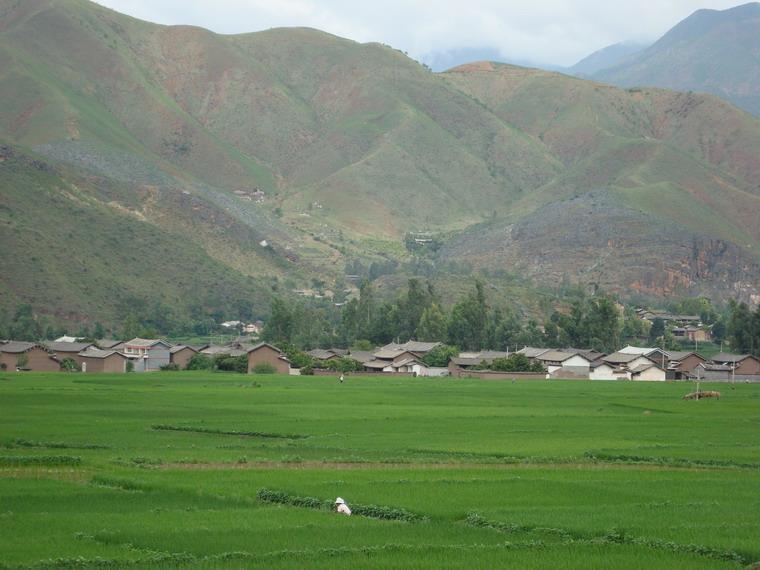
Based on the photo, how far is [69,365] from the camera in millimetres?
113750

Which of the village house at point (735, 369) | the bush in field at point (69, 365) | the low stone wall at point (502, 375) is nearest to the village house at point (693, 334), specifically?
the village house at point (735, 369)

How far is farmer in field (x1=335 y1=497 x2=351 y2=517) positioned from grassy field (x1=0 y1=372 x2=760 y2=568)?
39cm

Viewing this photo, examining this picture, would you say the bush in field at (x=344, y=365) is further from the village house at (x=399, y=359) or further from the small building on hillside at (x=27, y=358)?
the small building on hillside at (x=27, y=358)

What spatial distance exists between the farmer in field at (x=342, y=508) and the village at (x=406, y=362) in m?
78.0

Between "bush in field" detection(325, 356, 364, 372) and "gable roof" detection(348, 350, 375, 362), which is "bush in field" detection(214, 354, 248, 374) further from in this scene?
"gable roof" detection(348, 350, 375, 362)

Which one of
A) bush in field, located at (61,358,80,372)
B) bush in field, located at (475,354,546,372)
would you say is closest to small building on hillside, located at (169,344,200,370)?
bush in field, located at (61,358,80,372)

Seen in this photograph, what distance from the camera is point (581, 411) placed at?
225 ft

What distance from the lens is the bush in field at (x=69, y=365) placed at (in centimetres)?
11338

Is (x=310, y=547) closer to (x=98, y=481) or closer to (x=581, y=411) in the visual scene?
(x=98, y=481)

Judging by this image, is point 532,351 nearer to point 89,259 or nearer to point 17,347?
point 17,347

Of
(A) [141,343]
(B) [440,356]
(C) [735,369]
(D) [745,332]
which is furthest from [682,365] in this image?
(A) [141,343]

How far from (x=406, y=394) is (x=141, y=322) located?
3229 inches

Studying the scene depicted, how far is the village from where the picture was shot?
114m

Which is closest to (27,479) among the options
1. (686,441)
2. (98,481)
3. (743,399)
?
(98,481)
